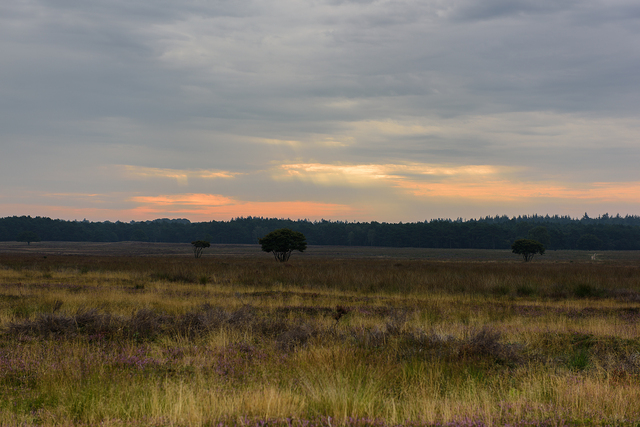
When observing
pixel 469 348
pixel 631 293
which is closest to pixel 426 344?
pixel 469 348

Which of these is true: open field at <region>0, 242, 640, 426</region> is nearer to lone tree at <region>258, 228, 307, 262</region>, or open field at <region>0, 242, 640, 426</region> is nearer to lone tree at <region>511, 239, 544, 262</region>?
lone tree at <region>258, 228, 307, 262</region>

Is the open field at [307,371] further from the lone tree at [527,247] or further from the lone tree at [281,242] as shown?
the lone tree at [527,247]

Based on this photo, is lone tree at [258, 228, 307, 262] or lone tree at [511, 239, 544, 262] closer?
lone tree at [258, 228, 307, 262]

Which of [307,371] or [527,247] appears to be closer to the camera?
[307,371]

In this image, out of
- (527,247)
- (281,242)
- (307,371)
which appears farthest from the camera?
(527,247)

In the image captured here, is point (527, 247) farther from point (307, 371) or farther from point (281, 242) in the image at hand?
point (307, 371)

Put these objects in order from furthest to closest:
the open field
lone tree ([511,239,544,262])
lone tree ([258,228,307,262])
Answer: lone tree ([511,239,544,262]) < lone tree ([258,228,307,262]) < the open field

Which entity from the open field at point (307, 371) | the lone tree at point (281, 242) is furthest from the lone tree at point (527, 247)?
the open field at point (307, 371)

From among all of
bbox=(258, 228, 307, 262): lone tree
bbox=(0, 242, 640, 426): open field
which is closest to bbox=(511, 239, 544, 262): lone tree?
bbox=(258, 228, 307, 262): lone tree

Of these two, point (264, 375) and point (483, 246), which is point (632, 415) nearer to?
point (264, 375)

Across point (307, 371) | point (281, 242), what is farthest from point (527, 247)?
point (307, 371)

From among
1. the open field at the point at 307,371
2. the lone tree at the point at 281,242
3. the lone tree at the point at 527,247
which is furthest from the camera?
the lone tree at the point at 527,247

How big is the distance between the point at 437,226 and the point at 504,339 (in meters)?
174

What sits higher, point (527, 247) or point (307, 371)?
point (307, 371)
